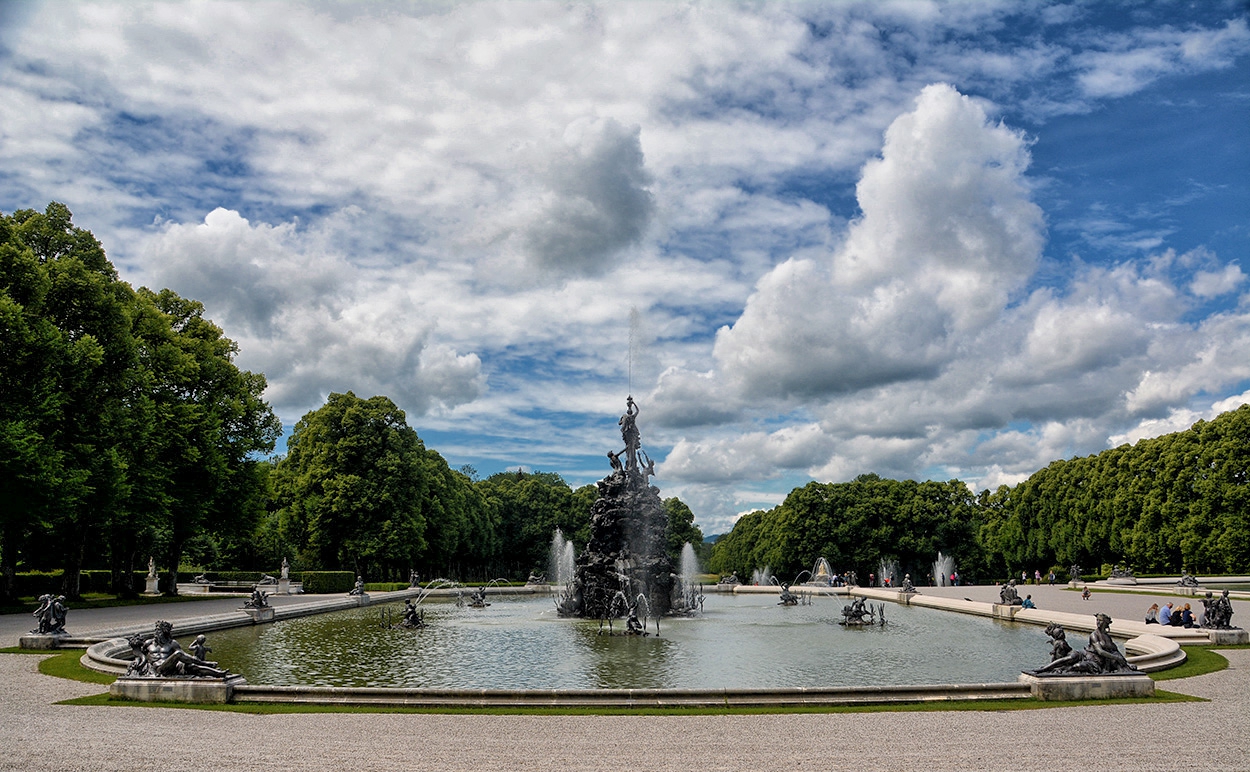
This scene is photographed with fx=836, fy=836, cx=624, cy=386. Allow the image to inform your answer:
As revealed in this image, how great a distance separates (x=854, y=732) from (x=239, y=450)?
4675 cm

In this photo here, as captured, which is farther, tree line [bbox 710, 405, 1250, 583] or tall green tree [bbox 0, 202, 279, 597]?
tree line [bbox 710, 405, 1250, 583]

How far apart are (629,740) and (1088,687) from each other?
1027 cm

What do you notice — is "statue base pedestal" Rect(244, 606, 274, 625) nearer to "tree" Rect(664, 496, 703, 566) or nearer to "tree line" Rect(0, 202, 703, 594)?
"tree line" Rect(0, 202, 703, 594)

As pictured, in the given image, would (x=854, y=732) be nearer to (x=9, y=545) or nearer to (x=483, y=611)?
(x=483, y=611)

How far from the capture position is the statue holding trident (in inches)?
1864

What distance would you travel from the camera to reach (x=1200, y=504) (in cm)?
6338

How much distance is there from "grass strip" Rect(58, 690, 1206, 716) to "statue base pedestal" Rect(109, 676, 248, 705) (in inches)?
8.1

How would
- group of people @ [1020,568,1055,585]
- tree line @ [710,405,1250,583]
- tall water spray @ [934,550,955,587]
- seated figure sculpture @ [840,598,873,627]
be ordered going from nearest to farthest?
seated figure sculpture @ [840,598,873,627] < tree line @ [710,405,1250,583] < group of people @ [1020,568,1055,585] < tall water spray @ [934,550,955,587]

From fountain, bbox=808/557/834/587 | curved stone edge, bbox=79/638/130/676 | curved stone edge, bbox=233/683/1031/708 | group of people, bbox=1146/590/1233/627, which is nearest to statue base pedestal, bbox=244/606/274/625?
curved stone edge, bbox=79/638/130/676

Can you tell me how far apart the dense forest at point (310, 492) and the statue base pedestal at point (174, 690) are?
20937 mm

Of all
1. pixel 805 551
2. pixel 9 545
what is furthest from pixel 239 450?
pixel 805 551

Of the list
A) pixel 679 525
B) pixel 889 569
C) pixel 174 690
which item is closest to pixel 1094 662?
pixel 174 690

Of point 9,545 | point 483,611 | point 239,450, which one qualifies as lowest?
point 483,611

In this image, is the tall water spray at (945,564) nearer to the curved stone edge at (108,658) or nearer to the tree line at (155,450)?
the tree line at (155,450)
